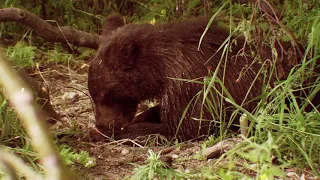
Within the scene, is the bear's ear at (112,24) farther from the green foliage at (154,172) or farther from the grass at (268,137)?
the green foliage at (154,172)

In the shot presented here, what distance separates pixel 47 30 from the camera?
17.1ft

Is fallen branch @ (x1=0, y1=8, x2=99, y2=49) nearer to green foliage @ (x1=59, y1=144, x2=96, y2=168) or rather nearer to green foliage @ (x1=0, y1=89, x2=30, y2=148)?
green foliage @ (x1=0, y1=89, x2=30, y2=148)

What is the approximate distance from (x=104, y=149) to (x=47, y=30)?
6.26ft

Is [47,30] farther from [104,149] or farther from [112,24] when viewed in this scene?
[104,149]

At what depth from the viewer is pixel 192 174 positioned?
2738 millimetres

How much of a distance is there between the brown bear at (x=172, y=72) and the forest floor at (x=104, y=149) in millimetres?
247

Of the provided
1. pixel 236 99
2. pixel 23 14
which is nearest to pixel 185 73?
pixel 236 99

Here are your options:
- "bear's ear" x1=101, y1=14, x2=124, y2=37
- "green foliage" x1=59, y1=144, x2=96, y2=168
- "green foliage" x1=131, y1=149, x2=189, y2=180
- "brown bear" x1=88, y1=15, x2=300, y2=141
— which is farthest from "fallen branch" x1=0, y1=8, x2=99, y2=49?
"green foliage" x1=131, y1=149, x2=189, y2=180

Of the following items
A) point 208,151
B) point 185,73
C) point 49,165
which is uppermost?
point 49,165

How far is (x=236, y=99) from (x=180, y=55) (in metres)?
0.53

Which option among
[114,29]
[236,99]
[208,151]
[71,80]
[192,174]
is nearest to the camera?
[192,174]

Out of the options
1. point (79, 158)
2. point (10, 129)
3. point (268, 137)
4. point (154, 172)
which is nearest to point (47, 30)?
point (10, 129)

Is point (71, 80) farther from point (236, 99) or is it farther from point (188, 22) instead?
point (236, 99)

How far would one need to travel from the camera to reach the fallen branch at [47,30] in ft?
15.0
